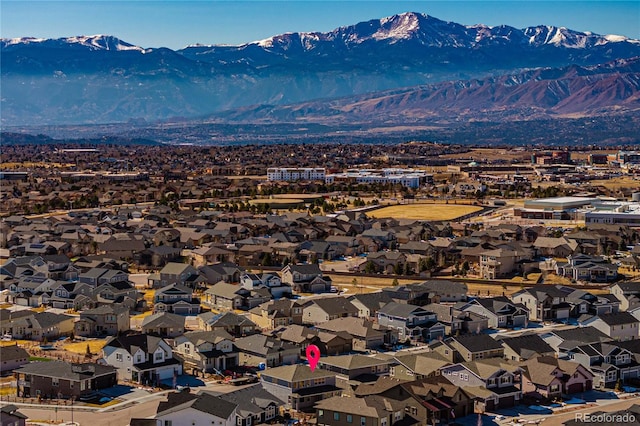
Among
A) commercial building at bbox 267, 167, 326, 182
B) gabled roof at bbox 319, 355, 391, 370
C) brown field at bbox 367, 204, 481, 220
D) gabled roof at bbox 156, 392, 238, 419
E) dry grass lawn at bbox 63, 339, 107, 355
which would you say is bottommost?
commercial building at bbox 267, 167, 326, 182

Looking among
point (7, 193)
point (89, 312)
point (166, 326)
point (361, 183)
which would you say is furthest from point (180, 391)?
point (361, 183)

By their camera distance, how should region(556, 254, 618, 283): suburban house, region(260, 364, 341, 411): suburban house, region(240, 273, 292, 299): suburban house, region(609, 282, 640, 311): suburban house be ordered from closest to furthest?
region(260, 364, 341, 411): suburban house < region(609, 282, 640, 311): suburban house < region(240, 273, 292, 299): suburban house < region(556, 254, 618, 283): suburban house

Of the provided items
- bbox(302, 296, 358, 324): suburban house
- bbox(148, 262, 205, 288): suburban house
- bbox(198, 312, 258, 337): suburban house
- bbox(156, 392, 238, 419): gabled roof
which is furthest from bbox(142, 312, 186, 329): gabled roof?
bbox(156, 392, 238, 419): gabled roof

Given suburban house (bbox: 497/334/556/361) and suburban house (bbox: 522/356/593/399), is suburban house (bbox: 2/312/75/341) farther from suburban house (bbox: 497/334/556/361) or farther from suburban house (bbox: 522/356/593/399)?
suburban house (bbox: 522/356/593/399)

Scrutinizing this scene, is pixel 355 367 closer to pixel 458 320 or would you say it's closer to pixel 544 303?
pixel 458 320

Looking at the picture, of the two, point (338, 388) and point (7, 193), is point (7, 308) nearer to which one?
point (338, 388)

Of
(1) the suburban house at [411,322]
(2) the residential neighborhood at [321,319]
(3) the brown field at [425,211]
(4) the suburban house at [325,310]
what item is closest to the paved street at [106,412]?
(2) the residential neighborhood at [321,319]
